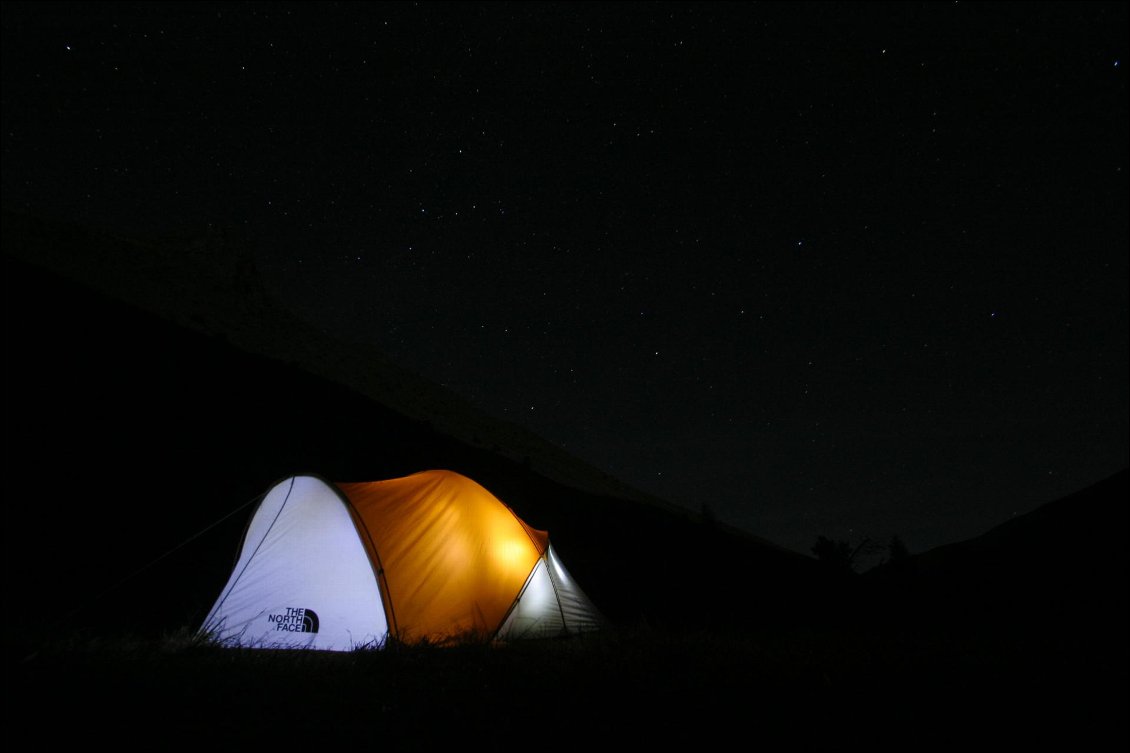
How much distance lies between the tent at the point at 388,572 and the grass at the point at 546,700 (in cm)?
93

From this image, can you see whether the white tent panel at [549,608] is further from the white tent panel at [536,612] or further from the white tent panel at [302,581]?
the white tent panel at [302,581]

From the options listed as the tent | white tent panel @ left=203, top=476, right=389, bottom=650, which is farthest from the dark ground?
the tent

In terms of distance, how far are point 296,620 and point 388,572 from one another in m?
1.07

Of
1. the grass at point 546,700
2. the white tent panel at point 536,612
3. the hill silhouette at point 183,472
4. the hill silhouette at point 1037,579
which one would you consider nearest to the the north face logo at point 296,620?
the grass at point 546,700

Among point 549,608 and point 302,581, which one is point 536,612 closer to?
point 549,608

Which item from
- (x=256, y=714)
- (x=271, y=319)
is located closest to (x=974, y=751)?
(x=256, y=714)

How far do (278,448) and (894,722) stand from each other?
15.0 meters

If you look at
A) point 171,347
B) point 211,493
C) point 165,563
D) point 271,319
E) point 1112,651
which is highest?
point 271,319

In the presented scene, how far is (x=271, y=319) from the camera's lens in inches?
1709

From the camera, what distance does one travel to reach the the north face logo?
6.64 metres

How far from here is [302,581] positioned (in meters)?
6.96

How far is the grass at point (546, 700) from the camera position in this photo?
3402 millimetres

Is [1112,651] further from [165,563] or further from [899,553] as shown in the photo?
[899,553]

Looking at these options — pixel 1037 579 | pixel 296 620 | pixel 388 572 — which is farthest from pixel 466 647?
pixel 1037 579
